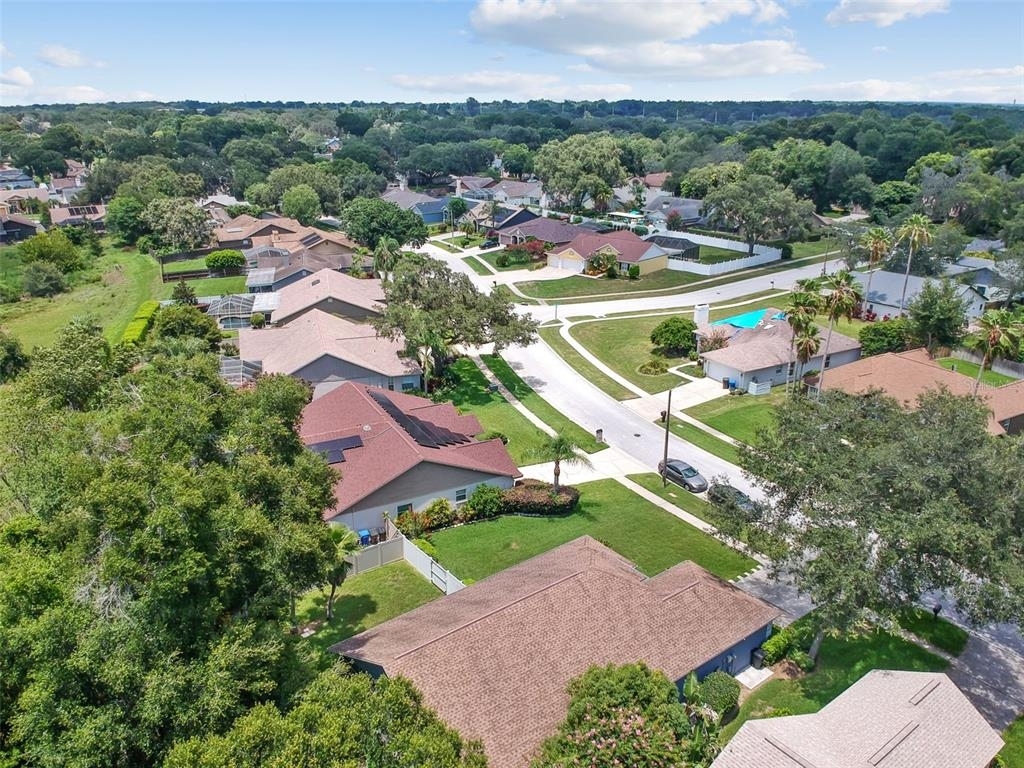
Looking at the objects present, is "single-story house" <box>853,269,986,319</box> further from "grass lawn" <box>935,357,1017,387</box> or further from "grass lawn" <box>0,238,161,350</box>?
"grass lawn" <box>0,238,161,350</box>

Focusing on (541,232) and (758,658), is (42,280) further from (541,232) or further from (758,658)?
(758,658)

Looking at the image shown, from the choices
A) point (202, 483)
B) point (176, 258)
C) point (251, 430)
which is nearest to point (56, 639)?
point (202, 483)

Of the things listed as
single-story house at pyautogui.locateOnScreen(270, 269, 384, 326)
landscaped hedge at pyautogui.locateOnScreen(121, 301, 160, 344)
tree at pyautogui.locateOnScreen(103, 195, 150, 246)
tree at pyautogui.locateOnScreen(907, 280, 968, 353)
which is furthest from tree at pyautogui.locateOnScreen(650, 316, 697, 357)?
tree at pyautogui.locateOnScreen(103, 195, 150, 246)

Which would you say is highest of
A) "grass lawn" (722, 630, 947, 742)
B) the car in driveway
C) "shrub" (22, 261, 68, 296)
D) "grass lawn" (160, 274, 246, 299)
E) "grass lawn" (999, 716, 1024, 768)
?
"shrub" (22, 261, 68, 296)

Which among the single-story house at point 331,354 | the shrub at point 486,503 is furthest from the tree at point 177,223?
the shrub at point 486,503

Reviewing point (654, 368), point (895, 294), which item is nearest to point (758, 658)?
point (654, 368)

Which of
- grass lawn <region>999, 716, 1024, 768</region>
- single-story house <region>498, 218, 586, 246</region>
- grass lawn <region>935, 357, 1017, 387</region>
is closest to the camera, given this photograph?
grass lawn <region>999, 716, 1024, 768</region>
